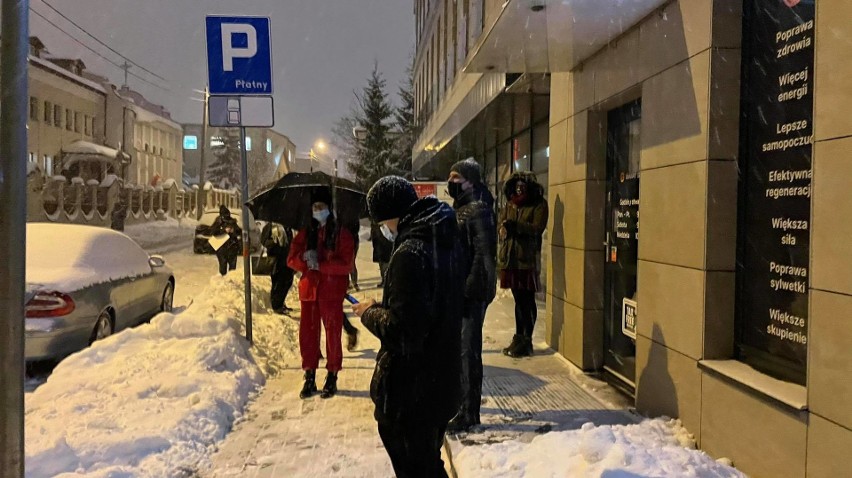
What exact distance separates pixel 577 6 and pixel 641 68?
0.73 metres

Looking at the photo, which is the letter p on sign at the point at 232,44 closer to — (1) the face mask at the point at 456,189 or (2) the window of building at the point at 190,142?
(1) the face mask at the point at 456,189

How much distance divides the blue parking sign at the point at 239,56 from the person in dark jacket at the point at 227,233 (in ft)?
23.0

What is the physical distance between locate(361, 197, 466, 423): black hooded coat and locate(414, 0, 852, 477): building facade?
→ 1.77 meters

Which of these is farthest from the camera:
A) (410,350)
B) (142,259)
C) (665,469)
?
(142,259)

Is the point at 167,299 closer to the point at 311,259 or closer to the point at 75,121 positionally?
the point at 311,259

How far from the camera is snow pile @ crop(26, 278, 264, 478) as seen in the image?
4207 millimetres

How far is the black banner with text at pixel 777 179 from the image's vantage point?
3.48 metres

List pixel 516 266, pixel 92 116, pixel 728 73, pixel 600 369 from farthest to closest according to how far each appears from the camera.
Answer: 1. pixel 92 116
2. pixel 516 266
3. pixel 600 369
4. pixel 728 73

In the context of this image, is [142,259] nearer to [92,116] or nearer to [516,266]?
[516,266]

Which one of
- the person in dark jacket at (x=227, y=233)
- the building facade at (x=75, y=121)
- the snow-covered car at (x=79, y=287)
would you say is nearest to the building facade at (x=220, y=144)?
the building facade at (x=75, y=121)

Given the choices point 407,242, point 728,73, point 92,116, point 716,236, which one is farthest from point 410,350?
point 92,116

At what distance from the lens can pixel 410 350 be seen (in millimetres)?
2865

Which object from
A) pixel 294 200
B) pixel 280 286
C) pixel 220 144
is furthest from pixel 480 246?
pixel 220 144

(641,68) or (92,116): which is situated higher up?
(92,116)
